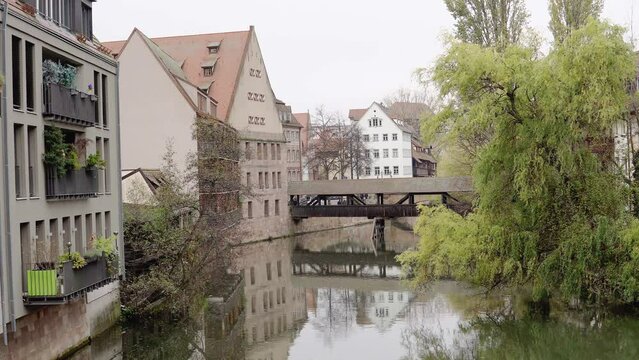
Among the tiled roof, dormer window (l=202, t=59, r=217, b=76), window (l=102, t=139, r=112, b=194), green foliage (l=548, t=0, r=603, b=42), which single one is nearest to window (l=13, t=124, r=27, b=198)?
window (l=102, t=139, r=112, b=194)

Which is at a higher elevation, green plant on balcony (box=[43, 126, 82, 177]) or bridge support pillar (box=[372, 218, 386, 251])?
green plant on balcony (box=[43, 126, 82, 177])

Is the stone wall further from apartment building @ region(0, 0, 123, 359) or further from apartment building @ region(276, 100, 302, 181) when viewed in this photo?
apartment building @ region(276, 100, 302, 181)

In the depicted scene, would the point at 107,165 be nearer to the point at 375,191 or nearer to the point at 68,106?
the point at 68,106

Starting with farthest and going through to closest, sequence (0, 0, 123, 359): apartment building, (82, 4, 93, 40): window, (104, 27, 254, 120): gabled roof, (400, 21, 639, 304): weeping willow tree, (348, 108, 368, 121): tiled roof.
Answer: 1. (348, 108, 368, 121): tiled roof
2. (104, 27, 254, 120): gabled roof
3. (82, 4, 93, 40): window
4. (400, 21, 639, 304): weeping willow tree
5. (0, 0, 123, 359): apartment building

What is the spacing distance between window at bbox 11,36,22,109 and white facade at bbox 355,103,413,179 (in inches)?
2661

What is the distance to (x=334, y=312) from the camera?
23.9 meters

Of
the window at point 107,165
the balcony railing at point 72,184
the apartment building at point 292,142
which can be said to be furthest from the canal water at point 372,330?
the apartment building at point 292,142

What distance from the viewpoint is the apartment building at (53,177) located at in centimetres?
1449

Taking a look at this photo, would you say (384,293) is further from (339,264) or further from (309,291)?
(339,264)

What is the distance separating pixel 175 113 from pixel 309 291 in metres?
14.1

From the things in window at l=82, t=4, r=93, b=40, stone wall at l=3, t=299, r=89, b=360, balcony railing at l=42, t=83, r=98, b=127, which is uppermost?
window at l=82, t=4, r=93, b=40

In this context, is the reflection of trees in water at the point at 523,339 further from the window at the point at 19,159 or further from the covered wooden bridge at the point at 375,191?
the covered wooden bridge at the point at 375,191

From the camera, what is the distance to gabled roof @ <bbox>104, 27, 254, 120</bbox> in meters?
45.8

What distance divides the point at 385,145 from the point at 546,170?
63.1 m
